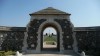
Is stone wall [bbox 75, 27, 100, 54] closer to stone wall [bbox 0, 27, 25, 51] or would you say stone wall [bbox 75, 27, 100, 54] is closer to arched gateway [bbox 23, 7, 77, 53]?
arched gateway [bbox 23, 7, 77, 53]

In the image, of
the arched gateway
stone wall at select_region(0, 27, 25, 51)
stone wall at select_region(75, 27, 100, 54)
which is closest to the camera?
stone wall at select_region(75, 27, 100, 54)

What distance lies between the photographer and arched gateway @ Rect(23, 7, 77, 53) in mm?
25828

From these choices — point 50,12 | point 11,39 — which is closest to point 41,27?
point 50,12

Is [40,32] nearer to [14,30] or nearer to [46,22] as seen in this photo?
[46,22]

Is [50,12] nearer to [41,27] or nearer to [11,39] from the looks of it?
[41,27]

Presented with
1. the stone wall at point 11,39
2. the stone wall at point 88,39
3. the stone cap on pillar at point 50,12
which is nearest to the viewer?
the stone wall at point 88,39

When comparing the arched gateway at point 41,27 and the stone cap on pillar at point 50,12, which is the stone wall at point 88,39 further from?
the stone cap on pillar at point 50,12

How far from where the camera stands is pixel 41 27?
2636cm

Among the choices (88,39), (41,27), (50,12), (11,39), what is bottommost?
(88,39)

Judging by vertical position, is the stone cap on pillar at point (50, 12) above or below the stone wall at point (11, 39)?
above

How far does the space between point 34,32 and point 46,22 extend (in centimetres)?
222

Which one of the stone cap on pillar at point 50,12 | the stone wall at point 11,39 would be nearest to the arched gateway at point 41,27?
the stone cap on pillar at point 50,12

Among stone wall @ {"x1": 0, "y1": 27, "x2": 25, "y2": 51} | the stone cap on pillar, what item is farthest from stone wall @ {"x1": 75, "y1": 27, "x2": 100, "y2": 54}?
stone wall @ {"x1": 0, "y1": 27, "x2": 25, "y2": 51}

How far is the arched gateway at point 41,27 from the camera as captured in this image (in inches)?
1017
